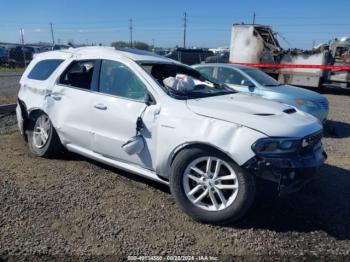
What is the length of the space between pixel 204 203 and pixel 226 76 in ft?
18.9

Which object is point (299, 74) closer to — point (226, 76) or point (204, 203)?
point (226, 76)

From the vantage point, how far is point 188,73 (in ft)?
16.4

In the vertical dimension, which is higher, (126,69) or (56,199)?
(126,69)

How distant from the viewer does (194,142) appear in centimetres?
344

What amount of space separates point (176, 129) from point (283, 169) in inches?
44.4

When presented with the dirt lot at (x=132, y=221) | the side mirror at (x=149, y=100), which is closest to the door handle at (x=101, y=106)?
the side mirror at (x=149, y=100)

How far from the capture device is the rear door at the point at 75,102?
446cm

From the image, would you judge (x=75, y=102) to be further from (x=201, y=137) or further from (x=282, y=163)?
(x=282, y=163)

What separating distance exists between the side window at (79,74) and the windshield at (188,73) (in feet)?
2.79

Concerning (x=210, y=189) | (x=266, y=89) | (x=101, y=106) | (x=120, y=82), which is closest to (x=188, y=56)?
(x=266, y=89)

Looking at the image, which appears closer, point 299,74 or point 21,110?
point 21,110

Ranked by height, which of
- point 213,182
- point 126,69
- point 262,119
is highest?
point 126,69

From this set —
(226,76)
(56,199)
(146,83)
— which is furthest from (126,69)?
(226,76)

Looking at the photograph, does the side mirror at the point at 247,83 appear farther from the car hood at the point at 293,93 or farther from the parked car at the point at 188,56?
the parked car at the point at 188,56
